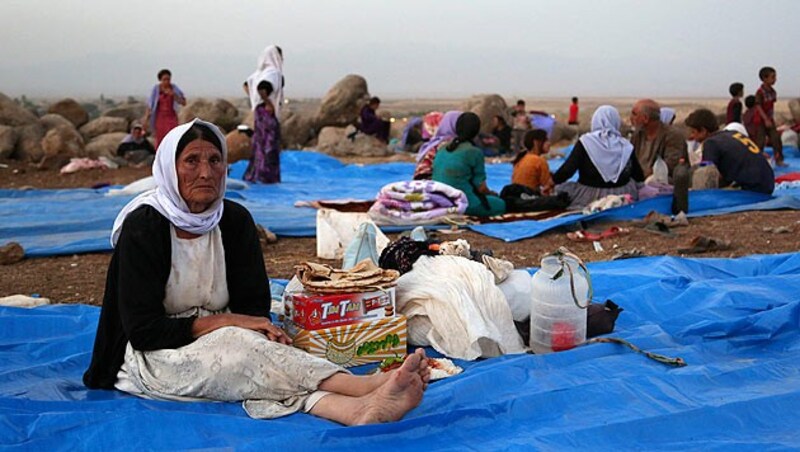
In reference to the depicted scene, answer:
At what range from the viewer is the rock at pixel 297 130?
1734 cm

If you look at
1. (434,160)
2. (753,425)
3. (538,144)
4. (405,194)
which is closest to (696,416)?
(753,425)

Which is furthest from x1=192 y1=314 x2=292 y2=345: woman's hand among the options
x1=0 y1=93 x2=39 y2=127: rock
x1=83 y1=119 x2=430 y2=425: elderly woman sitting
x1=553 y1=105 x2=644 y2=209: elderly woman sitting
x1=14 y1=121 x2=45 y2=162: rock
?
x1=0 y1=93 x2=39 y2=127: rock

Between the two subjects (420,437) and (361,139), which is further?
(361,139)

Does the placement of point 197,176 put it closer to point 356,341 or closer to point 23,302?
point 356,341

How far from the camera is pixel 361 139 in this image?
1596cm

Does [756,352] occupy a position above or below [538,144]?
below

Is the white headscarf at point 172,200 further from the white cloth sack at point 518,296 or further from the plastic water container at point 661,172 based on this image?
the plastic water container at point 661,172

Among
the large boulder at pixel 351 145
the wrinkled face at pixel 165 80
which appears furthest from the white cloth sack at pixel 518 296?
the large boulder at pixel 351 145

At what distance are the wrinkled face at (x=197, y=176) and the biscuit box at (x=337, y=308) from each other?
0.62m

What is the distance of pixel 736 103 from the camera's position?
11.5m

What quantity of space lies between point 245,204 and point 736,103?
7489 mm

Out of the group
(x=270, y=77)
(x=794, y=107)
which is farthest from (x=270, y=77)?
(x=794, y=107)

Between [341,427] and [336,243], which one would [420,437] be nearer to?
[341,427]

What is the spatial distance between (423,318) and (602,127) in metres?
4.04
